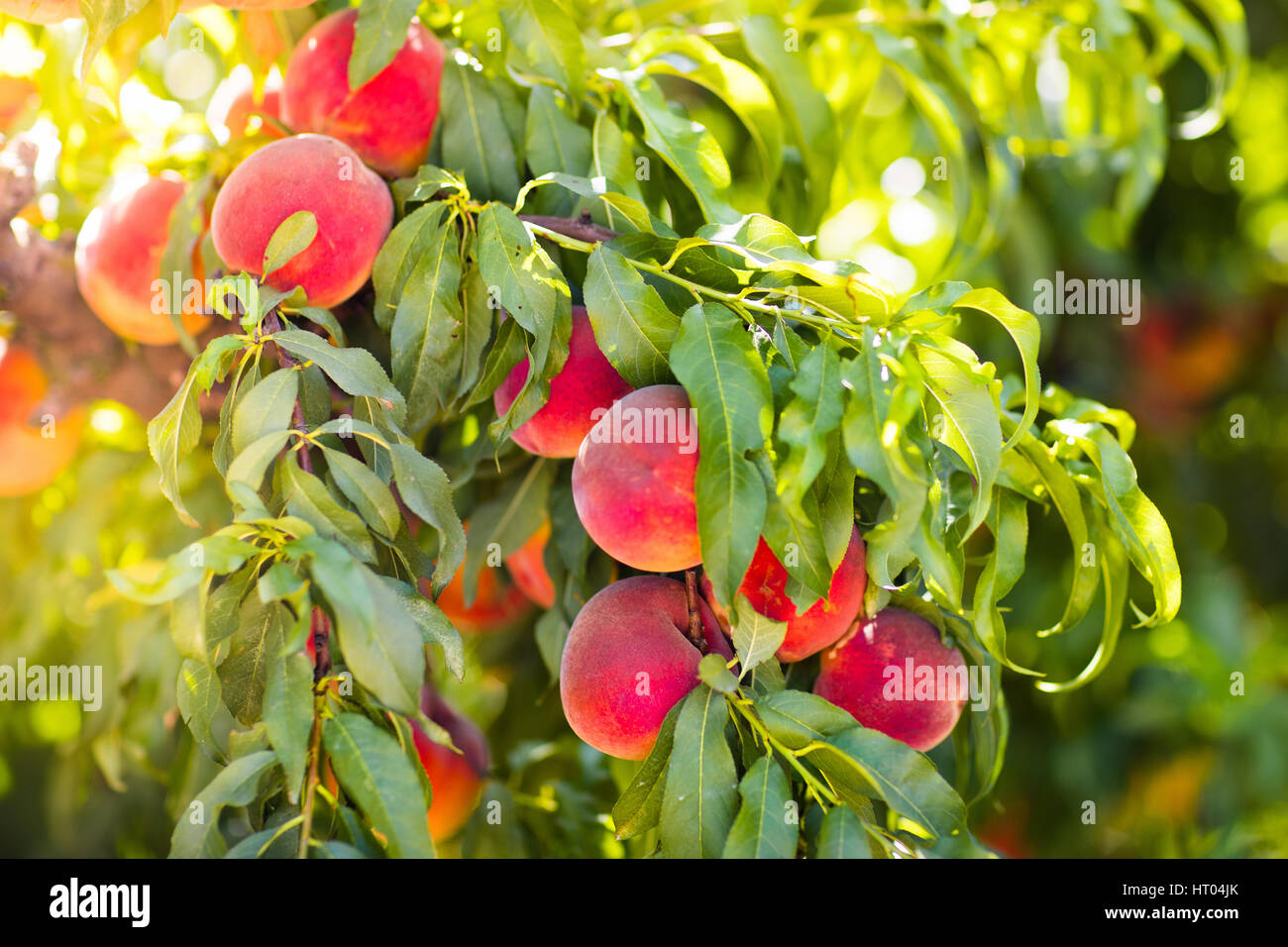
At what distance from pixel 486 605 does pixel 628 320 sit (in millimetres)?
666

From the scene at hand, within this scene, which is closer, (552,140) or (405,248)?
(405,248)

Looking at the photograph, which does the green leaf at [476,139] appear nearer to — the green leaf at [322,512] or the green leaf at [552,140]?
the green leaf at [552,140]

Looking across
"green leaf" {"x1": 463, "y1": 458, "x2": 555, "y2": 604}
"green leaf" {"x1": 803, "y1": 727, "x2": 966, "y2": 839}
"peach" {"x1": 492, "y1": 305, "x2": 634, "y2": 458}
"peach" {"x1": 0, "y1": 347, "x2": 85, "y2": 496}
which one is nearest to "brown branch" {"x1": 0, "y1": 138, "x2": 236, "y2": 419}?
"peach" {"x1": 0, "y1": 347, "x2": 85, "y2": 496}

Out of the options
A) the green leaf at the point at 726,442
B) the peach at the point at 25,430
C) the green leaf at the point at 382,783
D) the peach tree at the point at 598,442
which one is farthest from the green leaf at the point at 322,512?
the peach at the point at 25,430

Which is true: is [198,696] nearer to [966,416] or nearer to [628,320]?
[628,320]

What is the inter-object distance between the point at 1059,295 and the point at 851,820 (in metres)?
1.46

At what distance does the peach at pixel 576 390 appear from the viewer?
2.63ft

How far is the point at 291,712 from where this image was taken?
592 mm

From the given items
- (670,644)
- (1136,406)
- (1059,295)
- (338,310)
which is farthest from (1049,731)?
(338,310)

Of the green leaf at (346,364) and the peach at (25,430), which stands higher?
the peach at (25,430)

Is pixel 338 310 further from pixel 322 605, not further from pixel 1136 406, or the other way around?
pixel 1136 406

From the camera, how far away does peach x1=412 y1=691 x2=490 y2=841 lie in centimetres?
116

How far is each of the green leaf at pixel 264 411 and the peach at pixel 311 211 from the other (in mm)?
161

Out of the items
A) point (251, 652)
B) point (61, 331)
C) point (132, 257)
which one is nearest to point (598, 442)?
point (251, 652)
